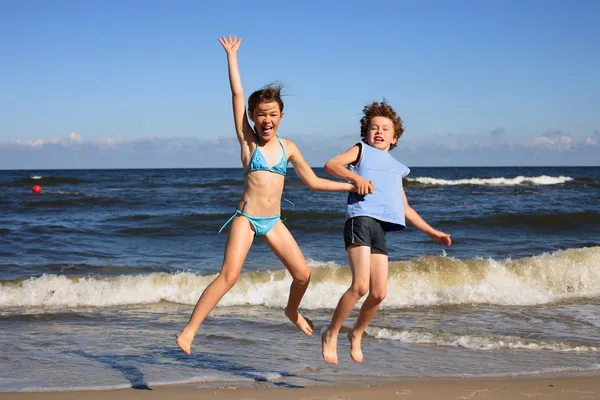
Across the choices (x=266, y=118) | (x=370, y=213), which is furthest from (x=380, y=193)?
(x=266, y=118)

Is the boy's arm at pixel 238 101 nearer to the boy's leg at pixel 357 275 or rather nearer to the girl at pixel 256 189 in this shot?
the girl at pixel 256 189

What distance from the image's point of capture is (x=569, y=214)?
64.6 ft

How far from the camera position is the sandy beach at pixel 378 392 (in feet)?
15.3

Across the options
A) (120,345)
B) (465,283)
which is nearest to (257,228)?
(120,345)

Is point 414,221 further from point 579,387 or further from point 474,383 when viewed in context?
point 579,387

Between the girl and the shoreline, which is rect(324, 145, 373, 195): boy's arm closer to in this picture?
the girl

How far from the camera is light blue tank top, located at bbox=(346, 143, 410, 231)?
190 inches

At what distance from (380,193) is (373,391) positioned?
142 centimetres

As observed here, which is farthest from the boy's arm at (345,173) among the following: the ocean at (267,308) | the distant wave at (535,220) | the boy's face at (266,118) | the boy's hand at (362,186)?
the distant wave at (535,220)

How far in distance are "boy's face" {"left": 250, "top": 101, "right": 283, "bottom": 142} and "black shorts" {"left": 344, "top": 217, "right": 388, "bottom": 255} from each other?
2.80ft

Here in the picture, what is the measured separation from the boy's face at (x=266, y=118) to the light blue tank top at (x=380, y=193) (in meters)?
0.67

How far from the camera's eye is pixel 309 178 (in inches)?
187

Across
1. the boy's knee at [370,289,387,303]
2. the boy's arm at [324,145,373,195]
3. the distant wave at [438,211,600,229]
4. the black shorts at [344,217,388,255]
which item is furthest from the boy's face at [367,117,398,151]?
the distant wave at [438,211,600,229]

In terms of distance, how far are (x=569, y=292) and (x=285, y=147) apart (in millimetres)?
6692
